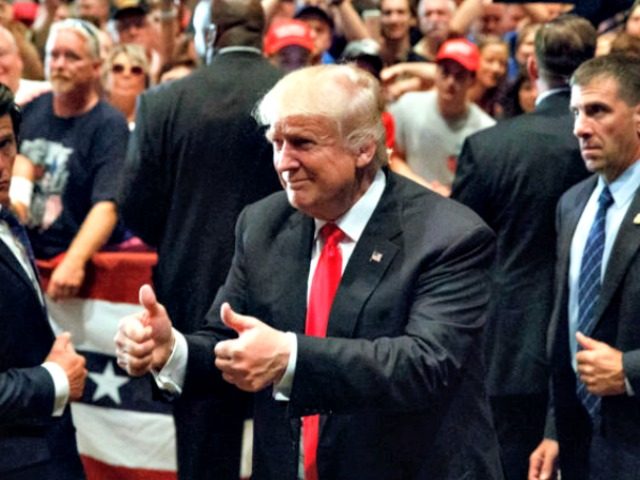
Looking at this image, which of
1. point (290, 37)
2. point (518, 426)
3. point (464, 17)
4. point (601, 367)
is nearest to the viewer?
point (601, 367)

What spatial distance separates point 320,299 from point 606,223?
54.8 inches

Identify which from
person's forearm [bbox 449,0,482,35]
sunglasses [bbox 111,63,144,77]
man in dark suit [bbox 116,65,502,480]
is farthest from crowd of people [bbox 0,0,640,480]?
person's forearm [bbox 449,0,482,35]

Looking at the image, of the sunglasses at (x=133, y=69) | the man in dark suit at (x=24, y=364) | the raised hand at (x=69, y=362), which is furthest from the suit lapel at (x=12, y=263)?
the sunglasses at (x=133, y=69)

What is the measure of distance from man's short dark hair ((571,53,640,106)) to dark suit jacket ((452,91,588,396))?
87cm

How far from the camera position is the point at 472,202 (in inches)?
217

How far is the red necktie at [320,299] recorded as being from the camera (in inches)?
133

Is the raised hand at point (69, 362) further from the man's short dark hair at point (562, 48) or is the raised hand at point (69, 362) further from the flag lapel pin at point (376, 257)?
the man's short dark hair at point (562, 48)

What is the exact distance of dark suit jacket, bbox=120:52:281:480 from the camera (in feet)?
17.3

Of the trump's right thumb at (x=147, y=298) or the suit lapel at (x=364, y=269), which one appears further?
the suit lapel at (x=364, y=269)

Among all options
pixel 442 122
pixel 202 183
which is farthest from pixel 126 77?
pixel 202 183

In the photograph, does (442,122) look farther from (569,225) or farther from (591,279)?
(591,279)

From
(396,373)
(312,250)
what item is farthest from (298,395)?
(312,250)

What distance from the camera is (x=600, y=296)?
4.31 m

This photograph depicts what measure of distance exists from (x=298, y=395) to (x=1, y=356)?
947 mm
